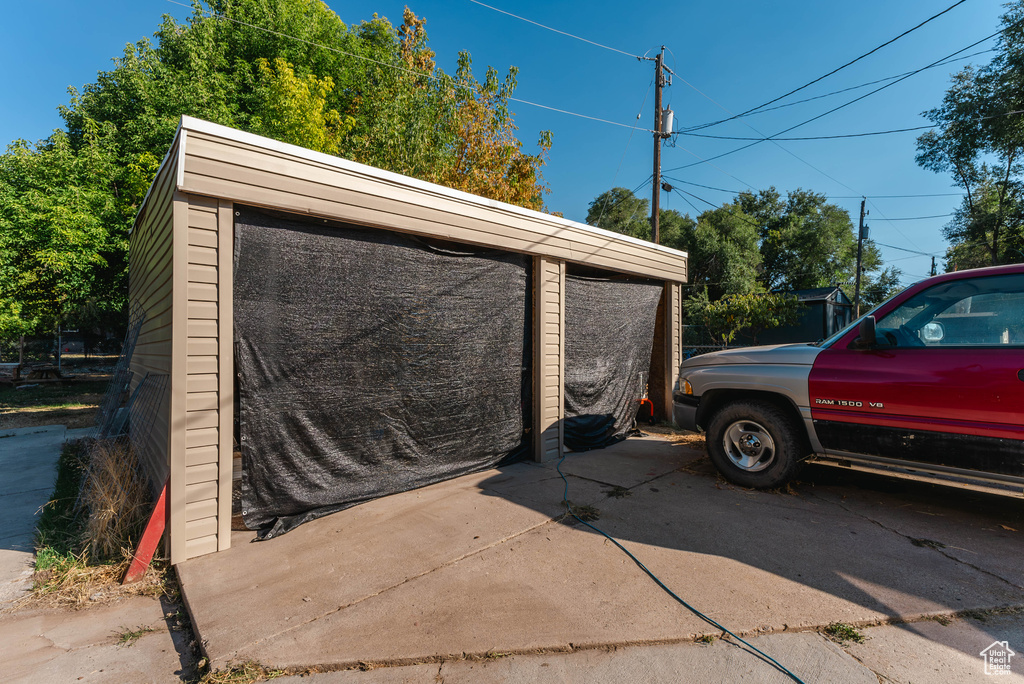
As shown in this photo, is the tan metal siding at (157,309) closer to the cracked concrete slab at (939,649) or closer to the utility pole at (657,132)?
the cracked concrete slab at (939,649)

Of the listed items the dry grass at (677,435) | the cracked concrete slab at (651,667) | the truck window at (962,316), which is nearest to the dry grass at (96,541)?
the cracked concrete slab at (651,667)

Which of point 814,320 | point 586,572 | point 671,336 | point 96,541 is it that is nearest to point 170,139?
point 96,541

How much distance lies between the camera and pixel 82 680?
208cm

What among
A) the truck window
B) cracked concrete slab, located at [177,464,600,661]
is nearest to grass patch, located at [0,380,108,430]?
→ cracked concrete slab, located at [177,464,600,661]

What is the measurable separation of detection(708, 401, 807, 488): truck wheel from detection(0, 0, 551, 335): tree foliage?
8684mm

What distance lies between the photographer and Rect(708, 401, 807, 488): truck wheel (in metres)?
4.13

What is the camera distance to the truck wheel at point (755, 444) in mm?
4133

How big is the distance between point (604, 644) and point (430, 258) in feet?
11.0

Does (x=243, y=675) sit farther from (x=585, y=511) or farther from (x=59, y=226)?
(x=59, y=226)

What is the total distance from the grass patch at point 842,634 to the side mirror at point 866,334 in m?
2.23

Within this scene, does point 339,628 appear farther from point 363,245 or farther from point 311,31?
point 311,31

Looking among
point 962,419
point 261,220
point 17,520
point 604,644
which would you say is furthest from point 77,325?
point 962,419

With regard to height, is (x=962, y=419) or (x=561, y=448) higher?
(x=962, y=419)

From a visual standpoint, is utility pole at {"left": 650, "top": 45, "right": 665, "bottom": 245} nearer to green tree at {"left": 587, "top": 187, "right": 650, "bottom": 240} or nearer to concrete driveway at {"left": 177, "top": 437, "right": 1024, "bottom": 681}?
concrete driveway at {"left": 177, "top": 437, "right": 1024, "bottom": 681}
